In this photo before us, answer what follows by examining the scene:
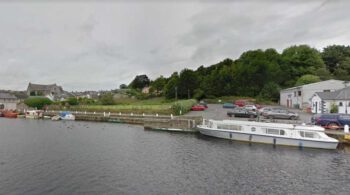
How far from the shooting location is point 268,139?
2881cm

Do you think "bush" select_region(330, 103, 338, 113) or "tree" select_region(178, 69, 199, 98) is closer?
"bush" select_region(330, 103, 338, 113)

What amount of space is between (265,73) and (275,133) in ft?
206

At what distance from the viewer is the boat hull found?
1019 inches

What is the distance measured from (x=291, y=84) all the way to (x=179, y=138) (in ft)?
212

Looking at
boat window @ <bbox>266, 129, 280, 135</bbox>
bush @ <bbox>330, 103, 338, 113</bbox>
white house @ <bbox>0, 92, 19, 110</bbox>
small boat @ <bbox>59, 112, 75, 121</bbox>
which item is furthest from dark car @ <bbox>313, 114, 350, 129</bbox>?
white house @ <bbox>0, 92, 19, 110</bbox>

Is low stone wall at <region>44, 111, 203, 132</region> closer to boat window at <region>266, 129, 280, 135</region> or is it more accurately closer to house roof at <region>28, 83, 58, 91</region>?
boat window at <region>266, 129, 280, 135</region>

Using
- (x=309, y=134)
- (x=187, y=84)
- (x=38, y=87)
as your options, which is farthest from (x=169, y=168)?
(x=38, y=87)

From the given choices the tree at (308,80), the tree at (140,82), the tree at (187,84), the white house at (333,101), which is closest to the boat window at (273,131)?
the white house at (333,101)

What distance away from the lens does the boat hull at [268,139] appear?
25875 millimetres

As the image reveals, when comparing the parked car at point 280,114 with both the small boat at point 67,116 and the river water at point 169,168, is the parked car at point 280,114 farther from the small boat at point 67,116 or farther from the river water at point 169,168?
the small boat at point 67,116

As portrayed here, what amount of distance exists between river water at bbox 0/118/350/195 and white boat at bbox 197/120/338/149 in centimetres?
129

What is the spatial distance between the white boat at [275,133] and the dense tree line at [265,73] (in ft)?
163

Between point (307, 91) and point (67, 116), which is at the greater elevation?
point (307, 91)

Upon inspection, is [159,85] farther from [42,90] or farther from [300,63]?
[42,90]
